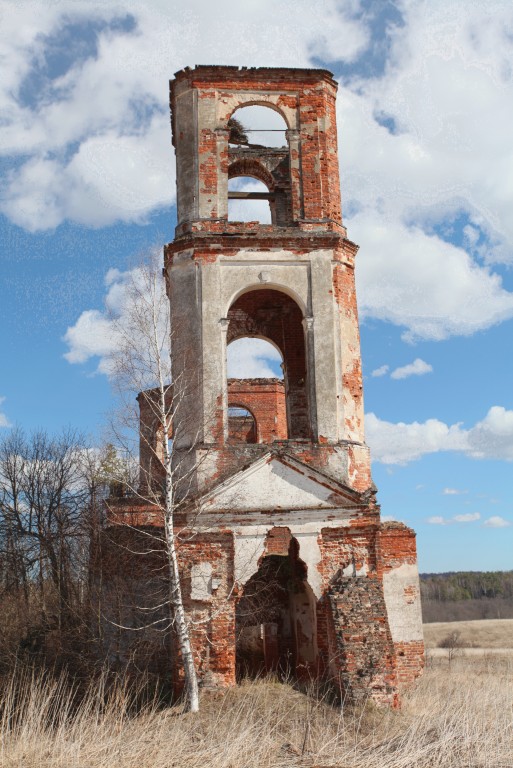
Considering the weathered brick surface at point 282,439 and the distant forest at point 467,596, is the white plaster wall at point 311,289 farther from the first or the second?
the distant forest at point 467,596

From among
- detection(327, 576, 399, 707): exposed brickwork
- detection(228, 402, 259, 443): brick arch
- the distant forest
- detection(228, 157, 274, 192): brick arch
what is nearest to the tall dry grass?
detection(327, 576, 399, 707): exposed brickwork

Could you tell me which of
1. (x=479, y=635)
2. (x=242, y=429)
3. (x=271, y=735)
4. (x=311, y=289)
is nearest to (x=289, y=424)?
(x=311, y=289)

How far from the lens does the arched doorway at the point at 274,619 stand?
1352cm

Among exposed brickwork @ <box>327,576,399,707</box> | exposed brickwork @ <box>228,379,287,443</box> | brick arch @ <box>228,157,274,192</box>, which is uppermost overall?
brick arch @ <box>228,157,274,192</box>

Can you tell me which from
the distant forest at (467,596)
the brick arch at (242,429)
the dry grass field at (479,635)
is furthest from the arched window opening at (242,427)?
the distant forest at (467,596)

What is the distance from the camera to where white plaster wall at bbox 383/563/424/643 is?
41.0ft

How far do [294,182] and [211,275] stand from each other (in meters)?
2.35

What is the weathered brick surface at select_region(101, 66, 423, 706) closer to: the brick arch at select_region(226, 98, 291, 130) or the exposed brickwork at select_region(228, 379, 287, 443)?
the brick arch at select_region(226, 98, 291, 130)

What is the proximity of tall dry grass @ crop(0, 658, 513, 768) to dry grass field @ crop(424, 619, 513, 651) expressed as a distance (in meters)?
23.8

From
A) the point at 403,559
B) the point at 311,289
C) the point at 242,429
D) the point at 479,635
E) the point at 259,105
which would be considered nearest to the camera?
the point at 403,559

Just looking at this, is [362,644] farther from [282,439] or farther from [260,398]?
[260,398]

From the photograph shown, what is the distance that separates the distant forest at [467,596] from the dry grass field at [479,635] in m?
12.4

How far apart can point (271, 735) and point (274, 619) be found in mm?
6100

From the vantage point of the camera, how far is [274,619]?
14586 mm
